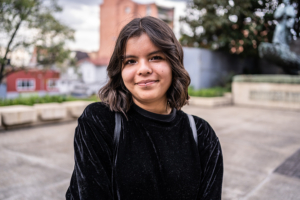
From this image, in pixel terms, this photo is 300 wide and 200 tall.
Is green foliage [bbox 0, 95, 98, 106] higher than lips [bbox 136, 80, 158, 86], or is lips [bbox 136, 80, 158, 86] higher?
lips [bbox 136, 80, 158, 86]

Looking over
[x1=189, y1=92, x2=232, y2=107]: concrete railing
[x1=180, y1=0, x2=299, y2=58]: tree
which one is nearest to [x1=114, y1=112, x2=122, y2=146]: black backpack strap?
[x1=189, y1=92, x2=232, y2=107]: concrete railing

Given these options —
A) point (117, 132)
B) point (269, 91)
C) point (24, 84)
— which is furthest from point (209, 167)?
point (24, 84)

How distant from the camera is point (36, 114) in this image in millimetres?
6805

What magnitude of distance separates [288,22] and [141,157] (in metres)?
12.2

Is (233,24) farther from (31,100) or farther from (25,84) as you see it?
(25,84)

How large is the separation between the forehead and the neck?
0.26m

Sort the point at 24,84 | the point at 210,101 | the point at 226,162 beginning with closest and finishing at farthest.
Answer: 1. the point at 226,162
2. the point at 210,101
3. the point at 24,84

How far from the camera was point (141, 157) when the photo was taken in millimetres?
1177

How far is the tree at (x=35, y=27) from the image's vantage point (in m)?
9.17

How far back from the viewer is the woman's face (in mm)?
1199

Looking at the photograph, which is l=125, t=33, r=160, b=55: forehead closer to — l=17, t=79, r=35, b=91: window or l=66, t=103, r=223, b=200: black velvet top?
l=66, t=103, r=223, b=200: black velvet top

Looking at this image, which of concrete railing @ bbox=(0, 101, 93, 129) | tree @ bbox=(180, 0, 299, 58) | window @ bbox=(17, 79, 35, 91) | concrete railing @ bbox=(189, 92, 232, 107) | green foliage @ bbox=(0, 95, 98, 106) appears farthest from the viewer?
window @ bbox=(17, 79, 35, 91)

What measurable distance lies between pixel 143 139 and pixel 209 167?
403mm

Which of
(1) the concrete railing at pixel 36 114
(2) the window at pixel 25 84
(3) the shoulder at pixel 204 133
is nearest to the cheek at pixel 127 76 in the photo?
(3) the shoulder at pixel 204 133
